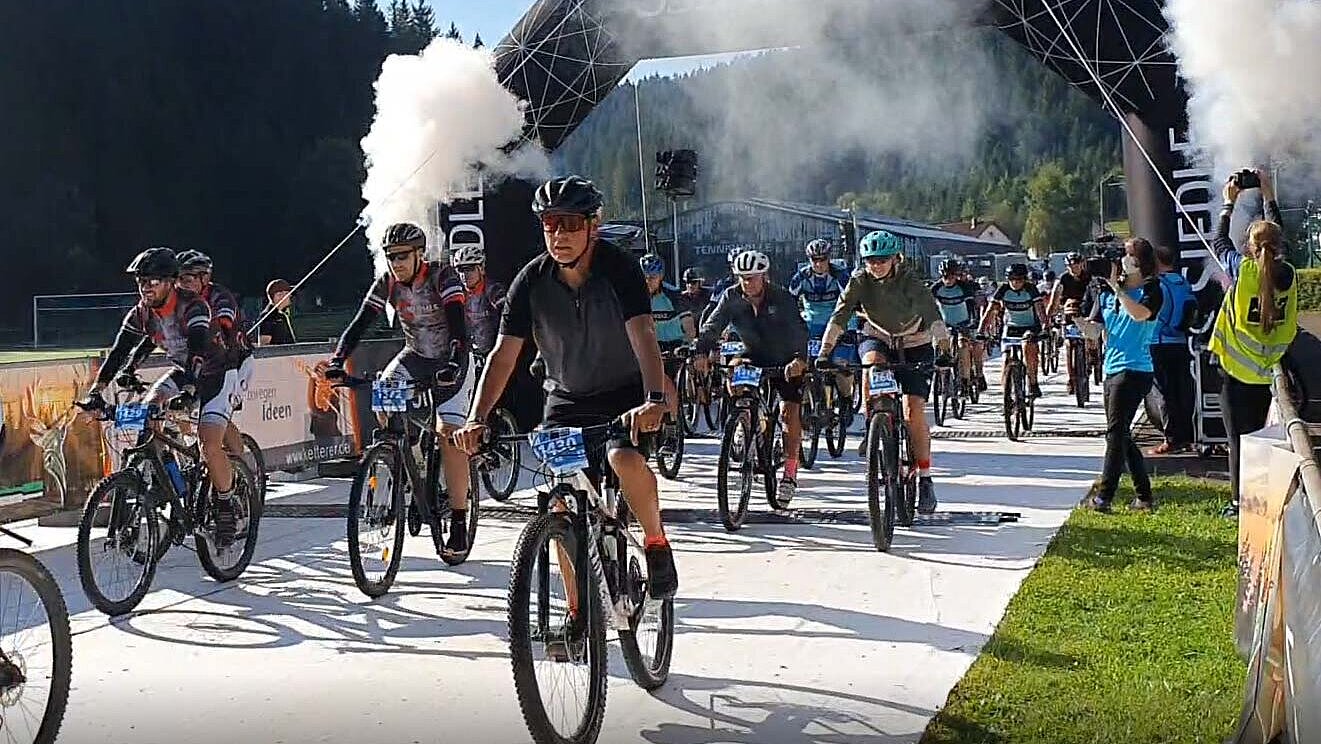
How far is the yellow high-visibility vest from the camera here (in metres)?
7.51

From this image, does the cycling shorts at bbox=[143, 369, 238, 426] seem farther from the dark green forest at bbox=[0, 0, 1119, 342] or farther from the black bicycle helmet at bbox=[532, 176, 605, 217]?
the dark green forest at bbox=[0, 0, 1119, 342]

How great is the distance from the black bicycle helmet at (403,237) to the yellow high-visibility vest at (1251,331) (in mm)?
4299

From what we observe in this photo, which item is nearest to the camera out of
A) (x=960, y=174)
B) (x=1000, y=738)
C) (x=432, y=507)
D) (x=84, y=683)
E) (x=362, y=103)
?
(x=1000, y=738)

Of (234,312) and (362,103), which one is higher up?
(362,103)

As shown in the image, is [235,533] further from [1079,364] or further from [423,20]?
[423,20]

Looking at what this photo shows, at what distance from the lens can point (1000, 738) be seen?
454 centimetres

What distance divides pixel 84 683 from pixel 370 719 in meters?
1.40

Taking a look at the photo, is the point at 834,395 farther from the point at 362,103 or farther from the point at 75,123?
the point at 362,103

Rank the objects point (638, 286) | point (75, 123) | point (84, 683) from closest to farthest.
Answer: point (638, 286) < point (84, 683) < point (75, 123)

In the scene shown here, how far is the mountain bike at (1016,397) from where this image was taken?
1336 centimetres

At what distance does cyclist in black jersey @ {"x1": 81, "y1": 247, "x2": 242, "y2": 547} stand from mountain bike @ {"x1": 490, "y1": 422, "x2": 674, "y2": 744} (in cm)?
328

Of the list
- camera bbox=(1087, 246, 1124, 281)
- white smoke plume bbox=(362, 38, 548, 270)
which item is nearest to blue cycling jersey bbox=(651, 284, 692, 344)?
white smoke plume bbox=(362, 38, 548, 270)

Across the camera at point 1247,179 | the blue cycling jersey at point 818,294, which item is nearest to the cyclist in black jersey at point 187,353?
the camera at point 1247,179

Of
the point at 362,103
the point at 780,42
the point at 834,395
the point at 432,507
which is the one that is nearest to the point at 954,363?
the point at 834,395
